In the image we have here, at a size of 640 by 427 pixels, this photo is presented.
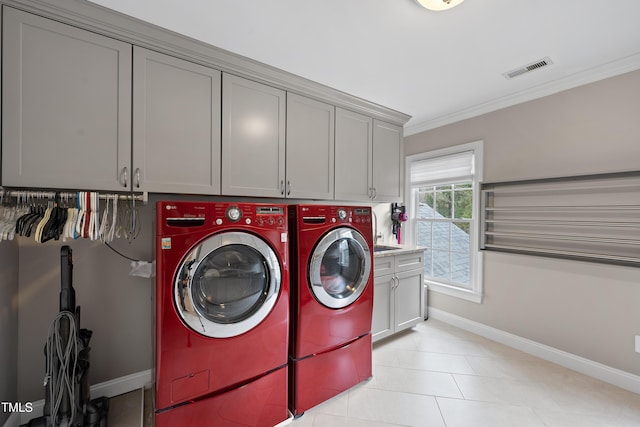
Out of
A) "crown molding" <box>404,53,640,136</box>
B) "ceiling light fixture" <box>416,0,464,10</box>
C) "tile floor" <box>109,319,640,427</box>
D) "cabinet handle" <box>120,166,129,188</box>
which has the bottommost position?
"tile floor" <box>109,319,640,427</box>

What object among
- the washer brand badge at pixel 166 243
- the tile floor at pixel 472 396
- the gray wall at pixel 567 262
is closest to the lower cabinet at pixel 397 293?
the tile floor at pixel 472 396

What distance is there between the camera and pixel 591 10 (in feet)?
4.95

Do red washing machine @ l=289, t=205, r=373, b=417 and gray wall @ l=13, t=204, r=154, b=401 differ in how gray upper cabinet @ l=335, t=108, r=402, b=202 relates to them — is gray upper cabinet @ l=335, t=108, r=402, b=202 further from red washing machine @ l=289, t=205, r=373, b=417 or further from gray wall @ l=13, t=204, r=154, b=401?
gray wall @ l=13, t=204, r=154, b=401

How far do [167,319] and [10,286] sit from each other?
103 centimetres

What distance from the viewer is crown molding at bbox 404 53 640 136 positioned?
203 centimetres

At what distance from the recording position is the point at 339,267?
200 centimetres

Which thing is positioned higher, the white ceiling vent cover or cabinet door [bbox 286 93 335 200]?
the white ceiling vent cover

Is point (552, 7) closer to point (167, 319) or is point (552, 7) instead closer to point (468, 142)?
point (468, 142)

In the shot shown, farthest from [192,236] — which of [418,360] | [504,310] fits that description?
[504,310]

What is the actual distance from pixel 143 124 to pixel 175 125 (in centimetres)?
17

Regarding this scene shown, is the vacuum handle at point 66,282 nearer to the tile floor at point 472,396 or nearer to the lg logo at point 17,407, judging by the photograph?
the lg logo at point 17,407

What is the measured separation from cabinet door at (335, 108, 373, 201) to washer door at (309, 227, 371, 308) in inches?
25.8

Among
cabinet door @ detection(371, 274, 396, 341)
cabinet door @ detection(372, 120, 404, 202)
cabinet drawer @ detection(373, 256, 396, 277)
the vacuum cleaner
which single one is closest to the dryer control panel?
the vacuum cleaner

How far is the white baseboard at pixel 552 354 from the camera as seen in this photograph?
6.59 ft
